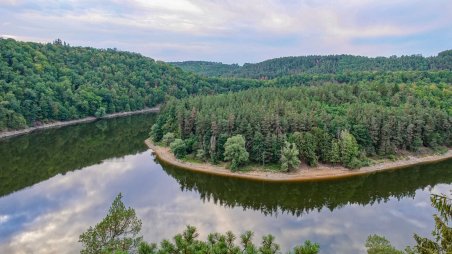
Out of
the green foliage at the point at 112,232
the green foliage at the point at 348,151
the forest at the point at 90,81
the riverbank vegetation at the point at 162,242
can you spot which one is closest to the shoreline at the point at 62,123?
the forest at the point at 90,81

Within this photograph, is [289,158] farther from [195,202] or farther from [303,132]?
[195,202]

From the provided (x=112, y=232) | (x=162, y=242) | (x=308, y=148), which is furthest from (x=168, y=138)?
(x=162, y=242)

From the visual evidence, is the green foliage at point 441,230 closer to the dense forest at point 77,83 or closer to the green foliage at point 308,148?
the green foliage at point 308,148

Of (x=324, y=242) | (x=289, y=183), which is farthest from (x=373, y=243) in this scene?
(x=289, y=183)

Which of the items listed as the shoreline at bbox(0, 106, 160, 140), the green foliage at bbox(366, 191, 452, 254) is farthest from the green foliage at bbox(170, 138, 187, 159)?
the green foliage at bbox(366, 191, 452, 254)

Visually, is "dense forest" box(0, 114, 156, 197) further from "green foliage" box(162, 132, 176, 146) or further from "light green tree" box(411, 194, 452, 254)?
"light green tree" box(411, 194, 452, 254)

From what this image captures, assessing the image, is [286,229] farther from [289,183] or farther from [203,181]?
[203,181]

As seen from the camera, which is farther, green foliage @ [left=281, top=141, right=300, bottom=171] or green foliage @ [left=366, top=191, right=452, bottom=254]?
green foliage @ [left=281, top=141, right=300, bottom=171]
